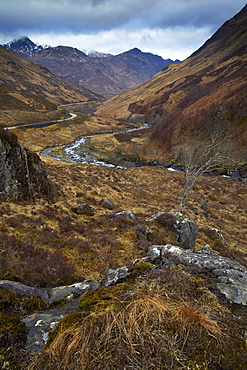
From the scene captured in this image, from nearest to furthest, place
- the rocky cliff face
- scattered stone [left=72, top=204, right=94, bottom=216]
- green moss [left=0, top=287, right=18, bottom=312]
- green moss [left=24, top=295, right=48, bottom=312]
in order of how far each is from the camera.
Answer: green moss [left=0, top=287, right=18, bottom=312], green moss [left=24, top=295, right=48, bottom=312], the rocky cliff face, scattered stone [left=72, top=204, right=94, bottom=216]

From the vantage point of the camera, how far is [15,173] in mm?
13422

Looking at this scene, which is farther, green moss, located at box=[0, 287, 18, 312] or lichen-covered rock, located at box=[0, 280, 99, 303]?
lichen-covered rock, located at box=[0, 280, 99, 303]

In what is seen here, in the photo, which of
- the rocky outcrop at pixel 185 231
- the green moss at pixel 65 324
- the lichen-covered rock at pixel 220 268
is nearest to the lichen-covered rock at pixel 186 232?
the rocky outcrop at pixel 185 231

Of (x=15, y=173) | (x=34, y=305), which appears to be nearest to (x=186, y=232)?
(x=34, y=305)

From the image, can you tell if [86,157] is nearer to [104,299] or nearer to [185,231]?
[185,231]

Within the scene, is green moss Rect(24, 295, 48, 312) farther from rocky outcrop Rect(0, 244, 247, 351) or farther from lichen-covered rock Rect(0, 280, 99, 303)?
lichen-covered rock Rect(0, 280, 99, 303)

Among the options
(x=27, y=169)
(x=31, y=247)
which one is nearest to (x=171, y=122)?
(x=27, y=169)

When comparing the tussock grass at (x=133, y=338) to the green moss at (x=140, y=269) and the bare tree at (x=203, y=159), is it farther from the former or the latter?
the bare tree at (x=203, y=159)

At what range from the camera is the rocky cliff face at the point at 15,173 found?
12.7m

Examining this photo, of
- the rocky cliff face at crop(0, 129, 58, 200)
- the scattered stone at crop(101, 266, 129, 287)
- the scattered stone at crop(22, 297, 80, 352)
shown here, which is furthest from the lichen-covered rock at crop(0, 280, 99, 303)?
the rocky cliff face at crop(0, 129, 58, 200)

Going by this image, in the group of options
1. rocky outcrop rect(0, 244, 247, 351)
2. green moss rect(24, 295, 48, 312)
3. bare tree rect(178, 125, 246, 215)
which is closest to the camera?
rocky outcrop rect(0, 244, 247, 351)

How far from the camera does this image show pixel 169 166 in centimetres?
6050

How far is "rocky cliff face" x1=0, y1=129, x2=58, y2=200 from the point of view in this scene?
12664 mm

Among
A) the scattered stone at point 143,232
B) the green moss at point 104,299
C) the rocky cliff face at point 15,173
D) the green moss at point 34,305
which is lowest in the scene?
the scattered stone at point 143,232
